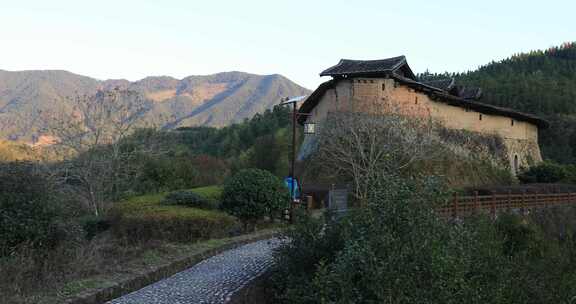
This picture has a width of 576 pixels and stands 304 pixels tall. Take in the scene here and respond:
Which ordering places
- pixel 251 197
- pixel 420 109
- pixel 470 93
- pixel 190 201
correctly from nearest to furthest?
pixel 251 197 → pixel 190 201 → pixel 420 109 → pixel 470 93

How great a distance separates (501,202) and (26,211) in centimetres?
1609

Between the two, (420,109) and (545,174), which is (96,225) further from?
(545,174)

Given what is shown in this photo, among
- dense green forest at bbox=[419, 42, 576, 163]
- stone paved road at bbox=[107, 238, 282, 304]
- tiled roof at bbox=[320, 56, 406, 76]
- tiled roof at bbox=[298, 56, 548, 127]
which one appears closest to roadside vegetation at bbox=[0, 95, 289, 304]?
stone paved road at bbox=[107, 238, 282, 304]

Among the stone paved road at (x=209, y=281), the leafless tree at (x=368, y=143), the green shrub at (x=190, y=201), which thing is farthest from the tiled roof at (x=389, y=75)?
the stone paved road at (x=209, y=281)

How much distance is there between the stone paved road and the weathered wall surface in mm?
17927

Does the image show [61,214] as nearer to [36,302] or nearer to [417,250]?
[36,302]

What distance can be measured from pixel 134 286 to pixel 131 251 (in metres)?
3.25

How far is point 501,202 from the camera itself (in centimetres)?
1870

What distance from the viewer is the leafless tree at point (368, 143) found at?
22562 millimetres

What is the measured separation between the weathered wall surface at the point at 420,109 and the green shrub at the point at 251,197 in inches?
495

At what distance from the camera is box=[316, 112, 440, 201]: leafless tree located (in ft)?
74.0

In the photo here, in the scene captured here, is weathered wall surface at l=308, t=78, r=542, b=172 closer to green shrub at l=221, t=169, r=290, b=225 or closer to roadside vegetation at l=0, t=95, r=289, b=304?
roadside vegetation at l=0, t=95, r=289, b=304

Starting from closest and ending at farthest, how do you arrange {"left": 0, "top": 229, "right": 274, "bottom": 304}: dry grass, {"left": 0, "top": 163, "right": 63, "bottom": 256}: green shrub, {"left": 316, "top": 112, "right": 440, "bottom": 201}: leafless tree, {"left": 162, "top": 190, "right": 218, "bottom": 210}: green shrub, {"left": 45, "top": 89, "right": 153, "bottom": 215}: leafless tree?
{"left": 0, "top": 229, "right": 274, "bottom": 304}: dry grass
{"left": 0, "top": 163, "right": 63, "bottom": 256}: green shrub
{"left": 162, "top": 190, "right": 218, "bottom": 210}: green shrub
{"left": 45, "top": 89, "right": 153, "bottom": 215}: leafless tree
{"left": 316, "top": 112, "right": 440, "bottom": 201}: leafless tree

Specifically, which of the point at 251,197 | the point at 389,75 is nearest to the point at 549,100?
the point at 389,75
